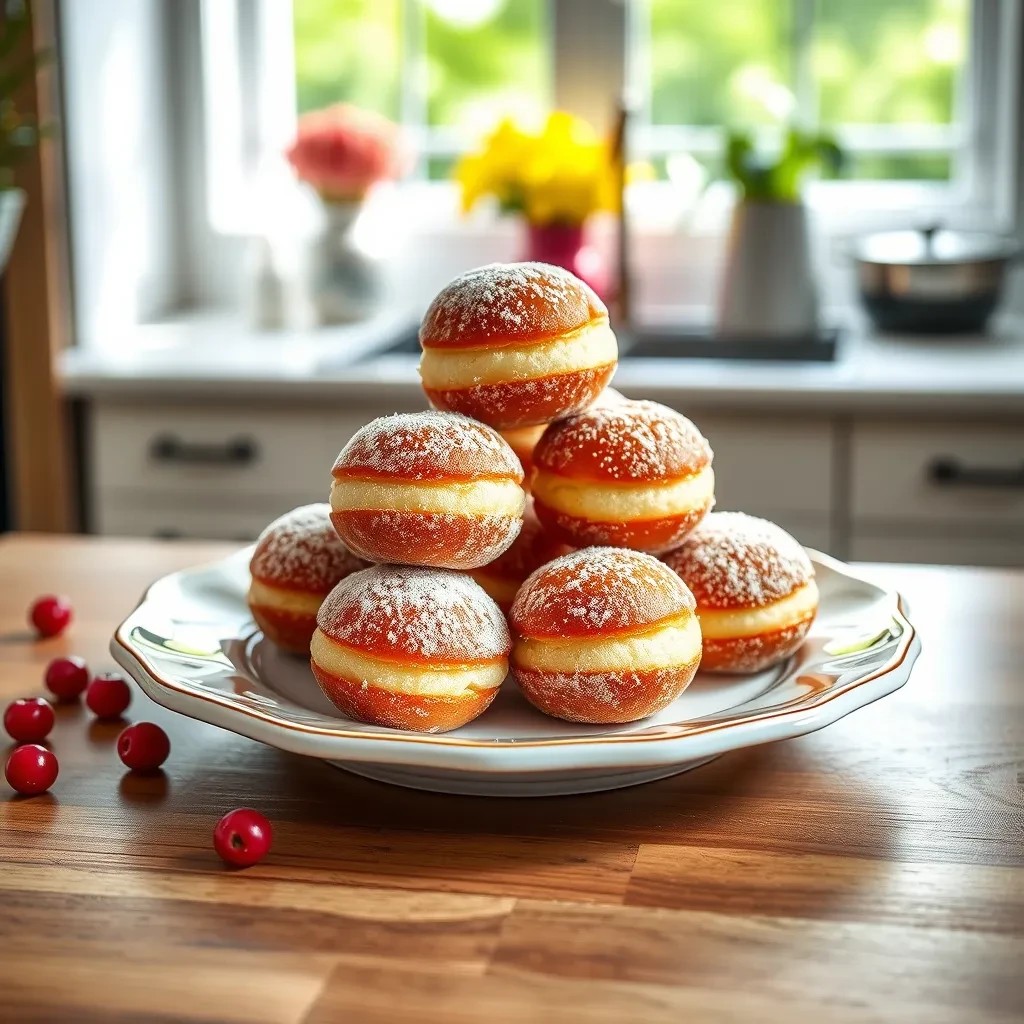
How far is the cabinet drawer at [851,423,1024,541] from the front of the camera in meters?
2.08

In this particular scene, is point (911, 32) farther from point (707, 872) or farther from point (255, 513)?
point (707, 872)

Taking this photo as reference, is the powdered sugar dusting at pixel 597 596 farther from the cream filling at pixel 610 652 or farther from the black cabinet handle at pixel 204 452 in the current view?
the black cabinet handle at pixel 204 452

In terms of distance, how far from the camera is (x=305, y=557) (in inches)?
36.8

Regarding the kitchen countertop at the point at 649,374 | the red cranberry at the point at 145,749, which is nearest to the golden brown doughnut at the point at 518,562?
the red cranberry at the point at 145,749

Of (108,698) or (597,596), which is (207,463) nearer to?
(108,698)

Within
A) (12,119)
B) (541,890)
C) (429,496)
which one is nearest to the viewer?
(541,890)

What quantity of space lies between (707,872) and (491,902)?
0.11 meters

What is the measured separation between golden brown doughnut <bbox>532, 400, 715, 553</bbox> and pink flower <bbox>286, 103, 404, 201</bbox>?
1.75 m

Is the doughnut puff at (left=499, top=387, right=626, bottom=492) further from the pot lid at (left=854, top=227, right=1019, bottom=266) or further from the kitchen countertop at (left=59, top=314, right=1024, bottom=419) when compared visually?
the pot lid at (left=854, top=227, right=1019, bottom=266)

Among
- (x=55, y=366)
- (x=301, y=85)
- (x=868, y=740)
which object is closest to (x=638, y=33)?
(x=301, y=85)

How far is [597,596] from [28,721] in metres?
0.37

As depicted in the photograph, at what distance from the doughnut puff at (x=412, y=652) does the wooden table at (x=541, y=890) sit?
0.06 m

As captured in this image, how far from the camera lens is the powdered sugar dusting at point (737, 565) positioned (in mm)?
908

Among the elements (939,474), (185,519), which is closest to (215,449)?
(185,519)
